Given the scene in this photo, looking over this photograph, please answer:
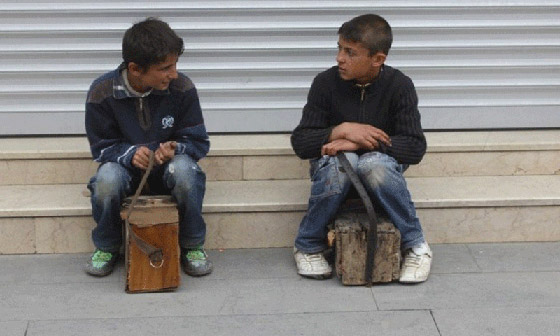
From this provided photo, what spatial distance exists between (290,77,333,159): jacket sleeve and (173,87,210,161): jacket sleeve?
444mm

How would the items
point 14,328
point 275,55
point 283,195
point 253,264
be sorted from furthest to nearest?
point 275,55 < point 283,195 < point 253,264 < point 14,328

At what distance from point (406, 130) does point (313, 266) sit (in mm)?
753

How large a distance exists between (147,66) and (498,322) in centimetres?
185

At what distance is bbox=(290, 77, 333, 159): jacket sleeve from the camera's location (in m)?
4.52

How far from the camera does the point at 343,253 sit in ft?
14.4

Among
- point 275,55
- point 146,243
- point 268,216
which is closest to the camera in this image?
point 146,243

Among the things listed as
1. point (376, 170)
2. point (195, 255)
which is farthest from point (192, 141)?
point (376, 170)

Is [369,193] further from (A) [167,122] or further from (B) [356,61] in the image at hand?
(A) [167,122]

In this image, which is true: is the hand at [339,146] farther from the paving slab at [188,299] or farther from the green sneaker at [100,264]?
the green sneaker at [100,264]

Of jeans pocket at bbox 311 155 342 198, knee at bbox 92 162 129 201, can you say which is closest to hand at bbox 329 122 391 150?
jeans pocket at bbox 311 155 342 198

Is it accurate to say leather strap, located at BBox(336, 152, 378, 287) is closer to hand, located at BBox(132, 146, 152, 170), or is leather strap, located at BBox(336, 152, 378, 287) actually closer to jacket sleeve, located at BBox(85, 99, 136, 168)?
hand, located at BBox(132, 146, 152, 170)

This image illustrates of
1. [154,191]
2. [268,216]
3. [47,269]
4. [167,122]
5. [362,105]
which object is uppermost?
[362,105]

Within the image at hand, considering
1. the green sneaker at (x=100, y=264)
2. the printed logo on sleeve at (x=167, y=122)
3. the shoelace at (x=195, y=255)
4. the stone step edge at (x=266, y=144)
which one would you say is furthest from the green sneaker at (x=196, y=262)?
the stone step edge at (x=266, y=144)

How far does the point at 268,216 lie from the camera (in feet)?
15.9
